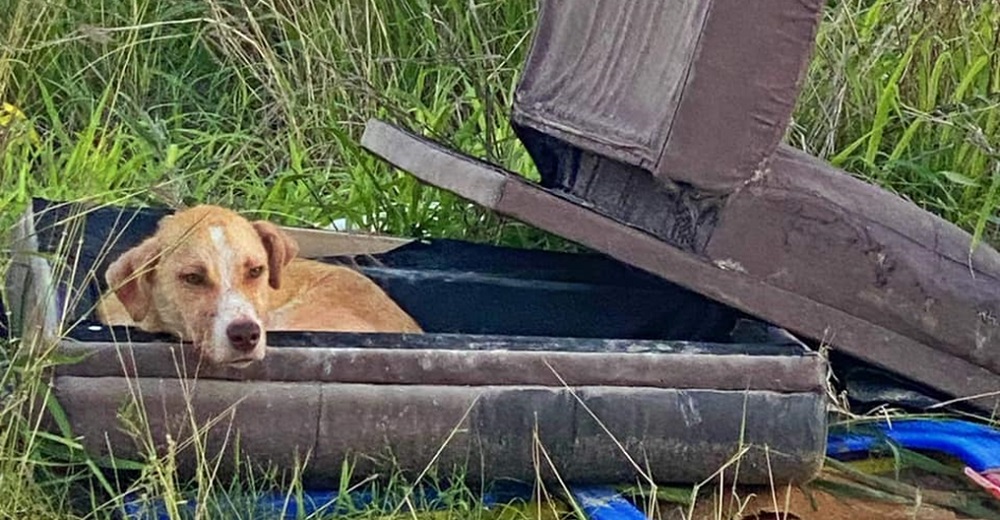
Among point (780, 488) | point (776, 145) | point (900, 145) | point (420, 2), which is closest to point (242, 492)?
point (780, 488)

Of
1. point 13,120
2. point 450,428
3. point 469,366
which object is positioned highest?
point 13,120

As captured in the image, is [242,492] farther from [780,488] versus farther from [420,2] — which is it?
[420,2]

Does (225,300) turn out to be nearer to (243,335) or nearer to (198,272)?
(198,272)

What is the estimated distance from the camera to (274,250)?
3588mm

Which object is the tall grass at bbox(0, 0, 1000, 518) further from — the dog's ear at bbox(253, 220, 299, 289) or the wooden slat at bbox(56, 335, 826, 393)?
the wooden slat at bbox(56, 335, 826, 393)

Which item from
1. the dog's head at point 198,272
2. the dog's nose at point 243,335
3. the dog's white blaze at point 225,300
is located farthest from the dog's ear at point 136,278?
the dog's nose at point 243,335

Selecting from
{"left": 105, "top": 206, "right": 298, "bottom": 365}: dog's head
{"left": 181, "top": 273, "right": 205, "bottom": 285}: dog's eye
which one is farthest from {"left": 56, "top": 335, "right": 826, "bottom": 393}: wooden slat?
{"left": 181, "top": 273, "right": 205, "bottom": 285}: dog's eye

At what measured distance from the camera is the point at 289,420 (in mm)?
3037

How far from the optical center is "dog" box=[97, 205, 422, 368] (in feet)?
10.2

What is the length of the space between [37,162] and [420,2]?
4.61 ft

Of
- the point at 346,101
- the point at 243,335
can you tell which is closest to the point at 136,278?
the point at 243,335

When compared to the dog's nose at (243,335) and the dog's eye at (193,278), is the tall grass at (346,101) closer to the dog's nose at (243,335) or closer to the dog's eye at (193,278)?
the dog's eye at (193,278)

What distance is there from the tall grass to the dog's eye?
747 mm

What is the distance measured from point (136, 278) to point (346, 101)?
200cm
